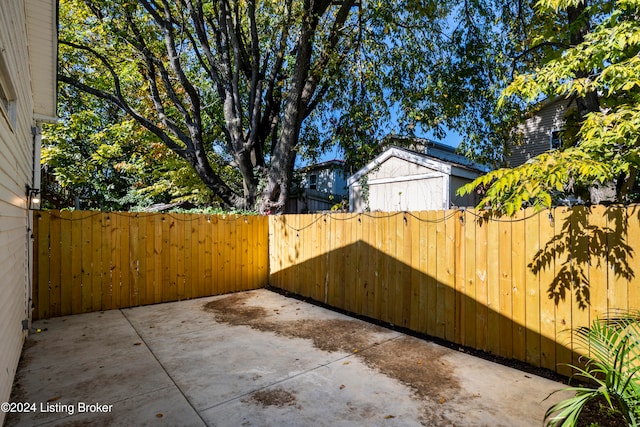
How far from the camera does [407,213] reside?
4.04 meters

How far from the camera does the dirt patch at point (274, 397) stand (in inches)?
92.4

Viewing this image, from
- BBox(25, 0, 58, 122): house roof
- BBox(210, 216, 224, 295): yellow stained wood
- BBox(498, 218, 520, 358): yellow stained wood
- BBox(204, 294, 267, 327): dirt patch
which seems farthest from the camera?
BBox(210, 216, 224, 295): yellow stained wood

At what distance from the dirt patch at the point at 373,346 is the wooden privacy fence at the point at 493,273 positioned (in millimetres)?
430

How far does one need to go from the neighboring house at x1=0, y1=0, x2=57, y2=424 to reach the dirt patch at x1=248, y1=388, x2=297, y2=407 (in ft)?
5.21

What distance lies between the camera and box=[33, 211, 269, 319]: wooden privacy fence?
4.41m

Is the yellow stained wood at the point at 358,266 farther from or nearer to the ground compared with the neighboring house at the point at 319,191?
nearer to the ground

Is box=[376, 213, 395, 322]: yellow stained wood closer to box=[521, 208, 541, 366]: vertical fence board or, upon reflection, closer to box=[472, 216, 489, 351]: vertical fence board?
box=[472, 216, 489, 351]: vertical fence board

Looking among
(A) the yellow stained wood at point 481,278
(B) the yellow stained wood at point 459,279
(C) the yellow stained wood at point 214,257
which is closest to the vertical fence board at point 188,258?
(C) the yellow stained wood at point 214,257

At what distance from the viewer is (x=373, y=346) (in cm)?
346

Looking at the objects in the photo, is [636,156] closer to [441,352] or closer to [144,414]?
[441,352]

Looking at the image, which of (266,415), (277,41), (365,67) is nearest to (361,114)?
(365,67)

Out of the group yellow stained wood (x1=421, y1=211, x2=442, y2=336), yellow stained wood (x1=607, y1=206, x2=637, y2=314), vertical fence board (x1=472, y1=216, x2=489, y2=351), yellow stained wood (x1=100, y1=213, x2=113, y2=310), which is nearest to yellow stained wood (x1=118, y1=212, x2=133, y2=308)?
yellow stained wood (x1=100, y1=213, x2=113, y2=310)

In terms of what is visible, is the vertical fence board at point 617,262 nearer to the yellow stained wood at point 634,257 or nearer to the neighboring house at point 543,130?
the yellow stained wood at point 634,257

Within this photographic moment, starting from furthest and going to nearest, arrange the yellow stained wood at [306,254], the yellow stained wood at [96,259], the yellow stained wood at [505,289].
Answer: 1. the yellow stained wood at [306,254]
2. the yellow stained wood at [96,259]
3. the yellow stained wood at [505,289]
